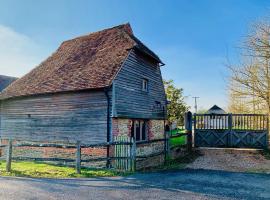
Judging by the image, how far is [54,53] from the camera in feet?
73.5

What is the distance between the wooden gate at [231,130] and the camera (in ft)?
56.5

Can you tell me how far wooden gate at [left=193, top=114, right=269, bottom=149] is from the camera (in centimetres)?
1723

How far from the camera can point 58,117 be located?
16.8m

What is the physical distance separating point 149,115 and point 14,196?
38.2 ft

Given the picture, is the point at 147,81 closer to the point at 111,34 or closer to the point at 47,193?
the point at 111,34

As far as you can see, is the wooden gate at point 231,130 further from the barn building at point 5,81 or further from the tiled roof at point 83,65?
the barn building at point 5,81

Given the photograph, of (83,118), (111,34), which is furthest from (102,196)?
(111,34)

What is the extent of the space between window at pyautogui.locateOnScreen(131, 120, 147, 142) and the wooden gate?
3.27m

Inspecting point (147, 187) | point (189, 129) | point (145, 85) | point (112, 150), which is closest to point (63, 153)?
point (112, 150)

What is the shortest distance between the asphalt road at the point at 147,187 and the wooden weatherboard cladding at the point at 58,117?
17.5ft

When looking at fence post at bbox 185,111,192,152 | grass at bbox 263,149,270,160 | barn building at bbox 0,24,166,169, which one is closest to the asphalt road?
grass at bbox 263,149,270,160

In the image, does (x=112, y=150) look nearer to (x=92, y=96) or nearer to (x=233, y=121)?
(x=92, y=96)

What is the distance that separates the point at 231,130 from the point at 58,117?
10.7 meters

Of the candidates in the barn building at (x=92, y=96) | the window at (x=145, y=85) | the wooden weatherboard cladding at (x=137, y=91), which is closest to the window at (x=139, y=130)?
the barn building at (x=92, y=96)
